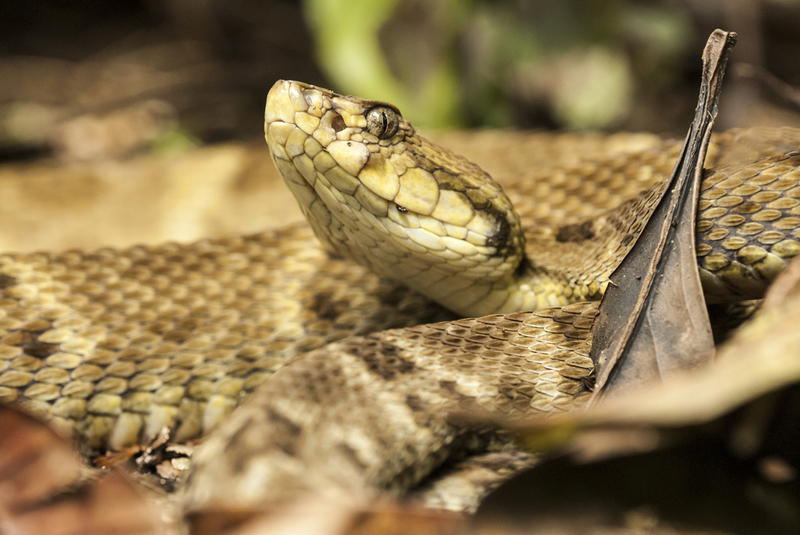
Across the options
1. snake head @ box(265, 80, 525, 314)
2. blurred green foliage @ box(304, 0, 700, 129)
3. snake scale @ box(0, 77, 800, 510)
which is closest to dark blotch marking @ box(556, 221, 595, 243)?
snake scale @ box(0, 77, 800, 510)

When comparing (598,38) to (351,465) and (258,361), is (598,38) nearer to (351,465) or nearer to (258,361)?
(258,361)

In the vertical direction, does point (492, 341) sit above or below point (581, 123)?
below

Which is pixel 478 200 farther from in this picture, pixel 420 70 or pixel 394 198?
pixel 420 70

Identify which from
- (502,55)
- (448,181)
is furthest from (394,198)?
(502,55)

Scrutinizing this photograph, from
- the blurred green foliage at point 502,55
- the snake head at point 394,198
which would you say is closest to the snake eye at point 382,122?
the snake head at point 394,198

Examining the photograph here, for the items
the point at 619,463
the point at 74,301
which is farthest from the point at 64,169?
the point at 619,463

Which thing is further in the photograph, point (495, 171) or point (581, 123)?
point (581, 123)

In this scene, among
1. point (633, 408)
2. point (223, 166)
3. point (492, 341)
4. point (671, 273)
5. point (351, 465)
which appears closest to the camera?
point (633, 408)
